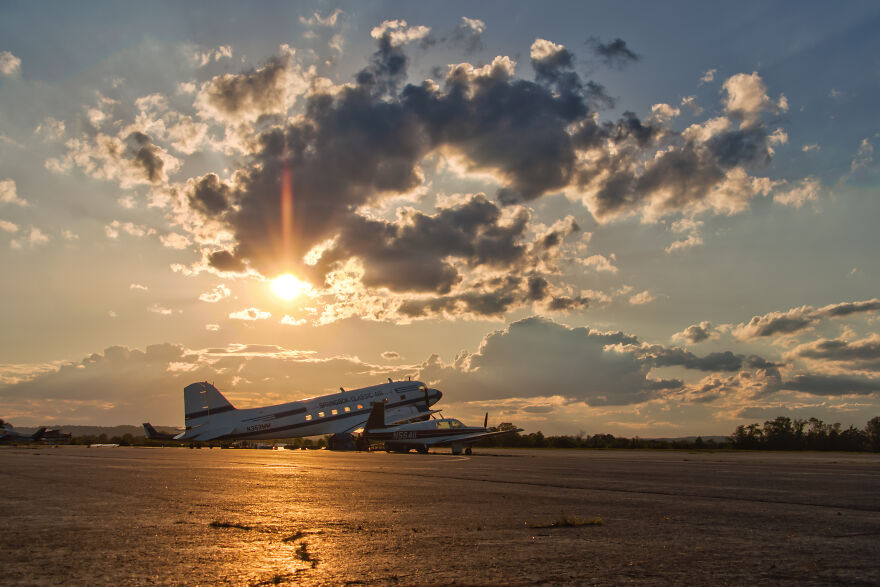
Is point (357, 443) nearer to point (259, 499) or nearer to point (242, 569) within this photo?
point (259, 499)

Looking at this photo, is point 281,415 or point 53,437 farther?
point 53,437

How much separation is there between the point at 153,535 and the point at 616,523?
14.7 ft

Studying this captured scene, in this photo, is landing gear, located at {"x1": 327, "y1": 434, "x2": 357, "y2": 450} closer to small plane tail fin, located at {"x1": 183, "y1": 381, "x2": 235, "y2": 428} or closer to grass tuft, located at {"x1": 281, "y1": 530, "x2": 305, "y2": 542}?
small plane tail fin, located at {"x1": 183, "y1": 381, "x2": 235, "y2": 428}

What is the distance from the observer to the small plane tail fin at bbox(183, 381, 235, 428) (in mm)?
56875

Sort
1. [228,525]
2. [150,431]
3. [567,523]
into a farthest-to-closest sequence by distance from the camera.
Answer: [150,431] → [567,523] → [228,525]

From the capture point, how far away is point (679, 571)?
13.0 ft

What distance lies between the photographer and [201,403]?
187 feet

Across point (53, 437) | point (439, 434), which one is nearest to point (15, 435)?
point (53, 437)

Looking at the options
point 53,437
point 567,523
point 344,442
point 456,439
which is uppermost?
point 567,523

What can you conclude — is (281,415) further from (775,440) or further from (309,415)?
(775,440)

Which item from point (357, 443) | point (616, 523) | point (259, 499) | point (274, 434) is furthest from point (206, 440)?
point (616, 523)

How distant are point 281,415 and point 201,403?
7485 mm

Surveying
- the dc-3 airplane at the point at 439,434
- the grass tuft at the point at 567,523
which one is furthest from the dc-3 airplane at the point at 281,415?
the grass tuft at the point at 567,523

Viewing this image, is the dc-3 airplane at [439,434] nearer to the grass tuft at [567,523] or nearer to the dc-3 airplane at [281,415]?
the dc-3 airplane at [281,415]
